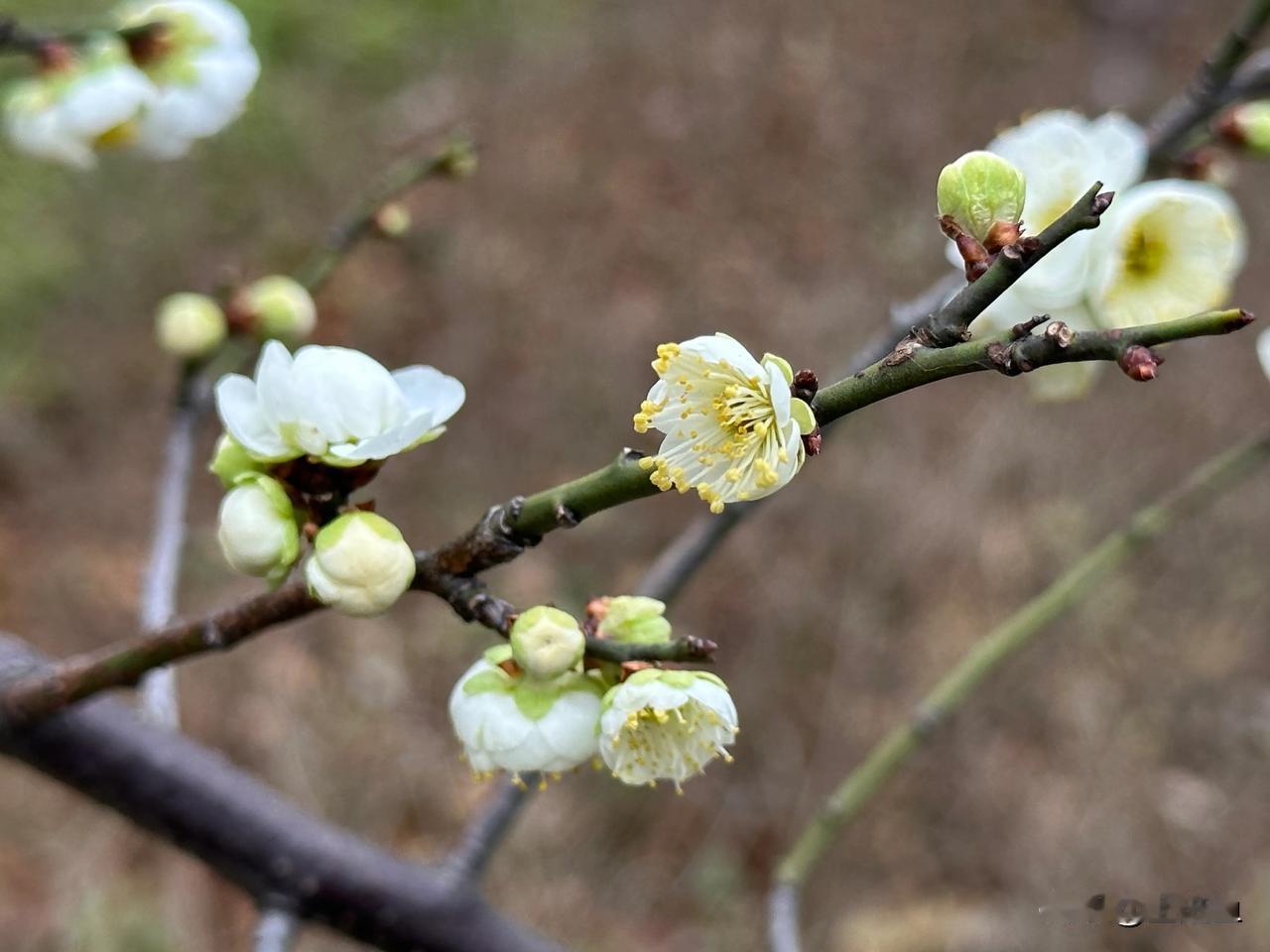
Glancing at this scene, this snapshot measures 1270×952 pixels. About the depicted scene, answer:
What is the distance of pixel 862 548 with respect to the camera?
11.3ft

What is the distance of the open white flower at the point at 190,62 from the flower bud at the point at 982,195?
797mm

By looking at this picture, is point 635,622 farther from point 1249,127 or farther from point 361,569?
point 1249,127

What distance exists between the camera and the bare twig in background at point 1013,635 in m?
0.89

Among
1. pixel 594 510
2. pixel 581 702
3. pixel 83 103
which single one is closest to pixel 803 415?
pixel 594 510

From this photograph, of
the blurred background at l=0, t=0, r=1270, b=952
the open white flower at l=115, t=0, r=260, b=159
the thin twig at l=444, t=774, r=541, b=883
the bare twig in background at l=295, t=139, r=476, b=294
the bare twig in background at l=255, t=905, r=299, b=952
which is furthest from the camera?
the blurred background at l=0, t=0, r=1270, b=952

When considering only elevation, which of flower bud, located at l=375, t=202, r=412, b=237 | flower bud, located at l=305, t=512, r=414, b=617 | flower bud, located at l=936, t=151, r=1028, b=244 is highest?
flower bud, located at l=375, t=202, r=412, b=237

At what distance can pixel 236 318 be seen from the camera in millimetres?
1062

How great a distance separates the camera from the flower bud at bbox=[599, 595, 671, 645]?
0.55 metres

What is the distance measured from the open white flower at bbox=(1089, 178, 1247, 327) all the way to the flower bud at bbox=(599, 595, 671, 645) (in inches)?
17.1

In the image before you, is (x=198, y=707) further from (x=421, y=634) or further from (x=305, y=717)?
(x=421, y=634)

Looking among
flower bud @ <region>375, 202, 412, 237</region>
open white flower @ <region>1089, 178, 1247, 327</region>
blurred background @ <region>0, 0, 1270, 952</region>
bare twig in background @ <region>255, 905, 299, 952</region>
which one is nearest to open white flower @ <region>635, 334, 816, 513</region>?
open white flower @ <region>1089, 178, 1247, 327</region>

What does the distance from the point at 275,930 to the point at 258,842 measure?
81 millimetres

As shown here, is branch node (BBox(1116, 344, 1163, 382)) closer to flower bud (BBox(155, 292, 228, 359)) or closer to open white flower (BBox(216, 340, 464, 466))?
open white flower (BBox(216, 340, 464, 466))

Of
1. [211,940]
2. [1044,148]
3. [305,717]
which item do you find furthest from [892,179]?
[1044,148]
